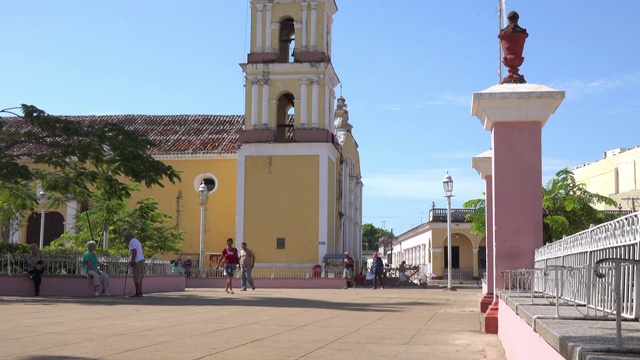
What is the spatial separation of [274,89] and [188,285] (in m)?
10.0

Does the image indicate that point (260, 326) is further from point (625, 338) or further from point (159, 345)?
point (625, 338)

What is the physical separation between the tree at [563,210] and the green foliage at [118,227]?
1357 cm

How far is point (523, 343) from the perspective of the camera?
17.7ft

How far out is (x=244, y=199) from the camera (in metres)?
37.2

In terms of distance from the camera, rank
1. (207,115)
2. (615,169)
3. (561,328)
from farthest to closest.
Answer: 1. (615,169)
2. (207,115)
3. (561,328)

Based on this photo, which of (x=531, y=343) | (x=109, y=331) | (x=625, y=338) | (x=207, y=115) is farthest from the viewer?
(x=207, y=115)

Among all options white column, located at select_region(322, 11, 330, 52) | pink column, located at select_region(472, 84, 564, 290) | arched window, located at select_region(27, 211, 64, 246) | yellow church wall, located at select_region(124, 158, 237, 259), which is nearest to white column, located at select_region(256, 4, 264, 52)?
white column, located at select_region(322, 11, 330, 52)

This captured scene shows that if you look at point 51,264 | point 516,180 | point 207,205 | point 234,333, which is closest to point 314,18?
point 207,205

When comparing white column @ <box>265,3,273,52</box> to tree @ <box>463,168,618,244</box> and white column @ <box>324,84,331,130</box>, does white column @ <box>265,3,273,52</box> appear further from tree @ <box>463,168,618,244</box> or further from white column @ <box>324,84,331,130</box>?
tree @ <box>463,168,618,244</box>

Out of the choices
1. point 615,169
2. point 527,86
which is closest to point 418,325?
point 527,86

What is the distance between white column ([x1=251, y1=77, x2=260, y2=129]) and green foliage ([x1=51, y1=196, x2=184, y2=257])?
5.82 meters

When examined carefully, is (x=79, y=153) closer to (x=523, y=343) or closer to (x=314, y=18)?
(x=523, y=343)

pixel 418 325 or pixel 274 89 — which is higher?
pixel 274 89

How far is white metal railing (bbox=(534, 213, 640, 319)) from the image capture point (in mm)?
4609
